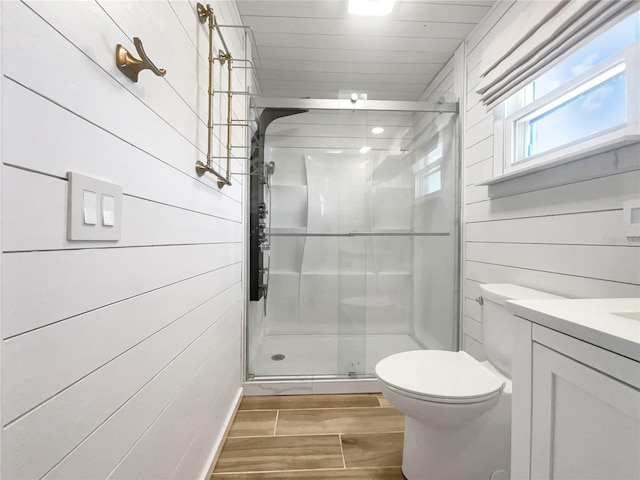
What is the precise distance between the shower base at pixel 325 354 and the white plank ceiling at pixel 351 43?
192 centimetres

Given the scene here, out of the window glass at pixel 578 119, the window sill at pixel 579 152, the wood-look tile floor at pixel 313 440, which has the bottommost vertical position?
the wood-look tile floor at pixel 313 440

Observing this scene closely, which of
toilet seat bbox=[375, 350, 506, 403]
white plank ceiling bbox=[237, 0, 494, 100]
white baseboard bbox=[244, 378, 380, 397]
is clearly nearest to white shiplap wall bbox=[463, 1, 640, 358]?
white plank ceiling bbox=[237, 0, 494, 100]

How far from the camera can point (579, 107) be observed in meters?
1.11

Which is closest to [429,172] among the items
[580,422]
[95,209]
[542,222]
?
[542,222]

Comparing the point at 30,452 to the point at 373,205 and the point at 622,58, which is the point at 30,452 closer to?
the point at 622,58

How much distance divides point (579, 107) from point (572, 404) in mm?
1181

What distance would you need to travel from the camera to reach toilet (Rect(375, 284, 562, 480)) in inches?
41.1

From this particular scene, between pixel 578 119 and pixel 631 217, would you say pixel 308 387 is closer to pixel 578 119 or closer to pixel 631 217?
pixel 631 217

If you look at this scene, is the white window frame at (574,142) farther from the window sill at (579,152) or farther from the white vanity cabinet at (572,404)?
the white vanity cabinet at (572,404)

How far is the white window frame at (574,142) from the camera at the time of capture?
0.87 meters

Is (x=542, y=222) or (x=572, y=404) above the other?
(x=542, y=222)

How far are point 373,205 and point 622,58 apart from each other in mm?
1415

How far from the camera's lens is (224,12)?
141 cm

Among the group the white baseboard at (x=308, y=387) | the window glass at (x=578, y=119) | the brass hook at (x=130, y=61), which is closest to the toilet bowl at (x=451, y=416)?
the white baseboard at (x=308, y=387)
